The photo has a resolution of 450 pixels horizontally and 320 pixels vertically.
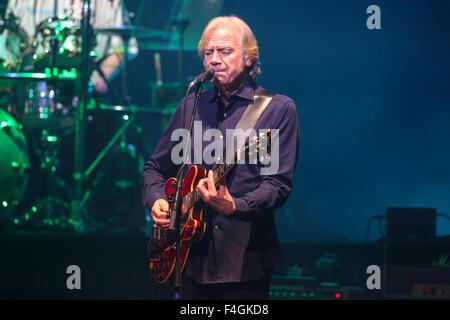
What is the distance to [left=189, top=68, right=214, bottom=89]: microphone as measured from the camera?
9.28 ft

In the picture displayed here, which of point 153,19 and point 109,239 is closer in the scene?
point 109,239

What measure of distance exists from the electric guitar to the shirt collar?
336 millimetres

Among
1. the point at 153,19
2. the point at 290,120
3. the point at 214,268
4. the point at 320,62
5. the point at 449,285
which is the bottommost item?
the point at 449,285

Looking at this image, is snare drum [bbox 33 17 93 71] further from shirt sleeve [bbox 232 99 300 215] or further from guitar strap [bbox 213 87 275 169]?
shirt sleeve [bbox 232 99 300 215]

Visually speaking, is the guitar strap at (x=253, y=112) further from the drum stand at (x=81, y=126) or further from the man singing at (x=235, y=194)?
the drum stand at (x=81, y=126)

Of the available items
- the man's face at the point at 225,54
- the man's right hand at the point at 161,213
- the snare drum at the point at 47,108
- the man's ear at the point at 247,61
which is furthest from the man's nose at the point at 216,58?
the snare drum at the point at 47,108

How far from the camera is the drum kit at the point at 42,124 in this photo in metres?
5.75

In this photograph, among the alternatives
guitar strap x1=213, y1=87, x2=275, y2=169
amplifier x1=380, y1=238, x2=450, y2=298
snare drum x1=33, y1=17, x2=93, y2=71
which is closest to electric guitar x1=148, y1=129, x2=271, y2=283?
guitar strap x1=213, y1=87, x2=275, y2=169

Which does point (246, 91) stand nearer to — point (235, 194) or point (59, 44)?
point (235, 194)

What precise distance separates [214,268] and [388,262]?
2.15m

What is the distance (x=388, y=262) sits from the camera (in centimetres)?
452

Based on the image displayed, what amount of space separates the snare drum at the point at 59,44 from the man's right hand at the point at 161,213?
3263 mm
